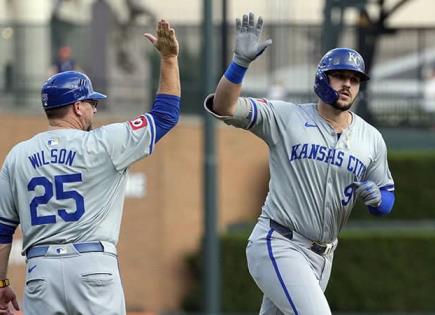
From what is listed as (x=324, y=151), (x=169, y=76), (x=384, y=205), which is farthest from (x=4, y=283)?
(x=384, y=205)

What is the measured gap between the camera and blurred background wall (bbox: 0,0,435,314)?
1666 centimetres

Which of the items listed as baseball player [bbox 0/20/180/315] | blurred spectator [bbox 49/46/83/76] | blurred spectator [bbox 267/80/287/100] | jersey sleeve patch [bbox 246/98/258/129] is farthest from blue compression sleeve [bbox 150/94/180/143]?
blurred spectator [bbox 267/80/287/100]

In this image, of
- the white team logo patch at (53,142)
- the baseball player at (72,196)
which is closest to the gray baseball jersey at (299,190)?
the baseball player at (72,196)

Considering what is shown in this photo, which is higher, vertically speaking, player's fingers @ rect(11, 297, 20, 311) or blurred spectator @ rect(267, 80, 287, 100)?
blurred spectator @ rect(267, 80, 287, 100)

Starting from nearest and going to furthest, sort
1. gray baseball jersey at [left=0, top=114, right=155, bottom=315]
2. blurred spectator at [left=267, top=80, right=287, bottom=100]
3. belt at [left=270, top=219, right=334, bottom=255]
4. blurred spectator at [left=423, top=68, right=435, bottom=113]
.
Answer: gray baseball jersey at [left=0, top=114, right=155, bottom=315]
belt at [left=270, top=219, right=334, bottom=255]
blurred spectator at [left=267, top=80, right=287, bottom=100]
blurred spectator at [left=423, top=68, right=435, bottom=113]

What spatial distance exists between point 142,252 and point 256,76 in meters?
3.18

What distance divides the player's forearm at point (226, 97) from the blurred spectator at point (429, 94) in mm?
11479

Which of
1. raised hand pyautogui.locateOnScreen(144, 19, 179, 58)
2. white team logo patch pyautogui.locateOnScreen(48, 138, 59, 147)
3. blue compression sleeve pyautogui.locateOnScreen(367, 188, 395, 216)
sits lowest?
blue compression sleeve pyautogui.locateOnScreen(367, 188, 395, 216)

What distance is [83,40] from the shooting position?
1786 cm

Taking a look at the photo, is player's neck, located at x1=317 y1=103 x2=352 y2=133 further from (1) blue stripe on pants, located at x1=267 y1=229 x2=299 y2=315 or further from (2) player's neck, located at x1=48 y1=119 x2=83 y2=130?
(2) player's neck, located at x1=48 y1=119 x2=83 y2=130

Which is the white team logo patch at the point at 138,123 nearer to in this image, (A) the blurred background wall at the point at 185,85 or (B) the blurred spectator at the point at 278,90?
(A) the blurred background wall at the point at 185,85

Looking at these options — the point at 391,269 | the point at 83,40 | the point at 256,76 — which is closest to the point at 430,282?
the point at 391,269

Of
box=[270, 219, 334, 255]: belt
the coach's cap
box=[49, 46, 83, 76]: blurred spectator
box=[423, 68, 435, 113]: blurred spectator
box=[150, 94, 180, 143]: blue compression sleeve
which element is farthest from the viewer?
box=[423, 68, 435, 113]: blurred spectator

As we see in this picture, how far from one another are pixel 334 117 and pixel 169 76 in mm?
1169
